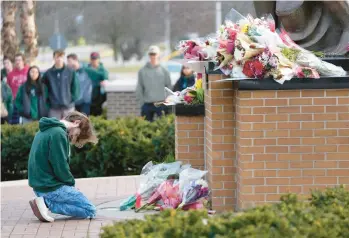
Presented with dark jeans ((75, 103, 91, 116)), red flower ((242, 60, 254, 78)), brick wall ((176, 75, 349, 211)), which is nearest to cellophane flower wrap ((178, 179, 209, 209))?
brick wall ((176, 75, 349, 211))

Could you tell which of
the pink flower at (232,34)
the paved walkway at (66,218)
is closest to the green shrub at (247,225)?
the paved walkway at (66,218)

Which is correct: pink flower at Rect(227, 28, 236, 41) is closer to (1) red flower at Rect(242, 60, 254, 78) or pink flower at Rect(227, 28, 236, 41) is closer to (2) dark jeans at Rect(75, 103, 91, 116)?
(1) red flower at Rect(242, 60, 254, 78)

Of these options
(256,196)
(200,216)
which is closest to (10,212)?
(256,196)

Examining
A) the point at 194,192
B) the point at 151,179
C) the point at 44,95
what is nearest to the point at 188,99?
the point at 151,179

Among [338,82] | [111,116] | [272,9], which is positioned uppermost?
[272,9]

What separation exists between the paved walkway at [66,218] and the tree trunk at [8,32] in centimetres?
966

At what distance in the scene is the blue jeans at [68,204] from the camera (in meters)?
9.05

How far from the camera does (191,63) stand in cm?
956

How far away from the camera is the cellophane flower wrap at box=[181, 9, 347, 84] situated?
8281 millimetres

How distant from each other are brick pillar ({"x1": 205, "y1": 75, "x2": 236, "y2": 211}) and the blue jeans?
1.14 m

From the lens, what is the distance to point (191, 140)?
9703 millimetres

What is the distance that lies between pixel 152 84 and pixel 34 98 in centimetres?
208

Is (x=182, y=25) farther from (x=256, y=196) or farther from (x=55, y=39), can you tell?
(x=256, y=196)

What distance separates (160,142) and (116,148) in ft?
2.15
